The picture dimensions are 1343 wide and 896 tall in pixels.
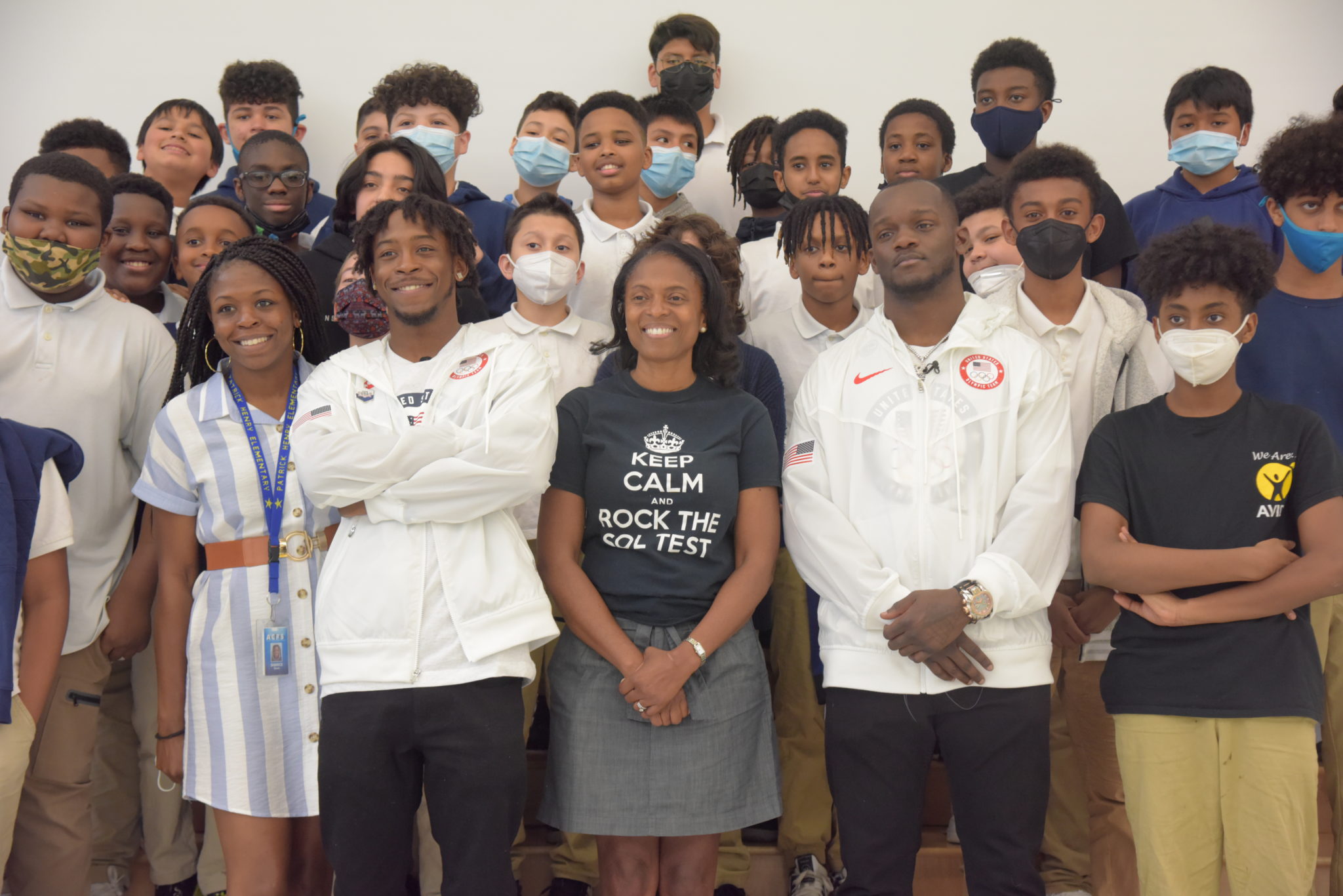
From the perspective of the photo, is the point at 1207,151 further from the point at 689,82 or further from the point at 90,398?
the point at 90,398

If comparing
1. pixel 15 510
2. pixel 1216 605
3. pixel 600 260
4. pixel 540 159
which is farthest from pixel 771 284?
pixel 15 510

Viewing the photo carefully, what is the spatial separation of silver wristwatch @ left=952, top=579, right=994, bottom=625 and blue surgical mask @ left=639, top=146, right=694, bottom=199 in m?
2.56

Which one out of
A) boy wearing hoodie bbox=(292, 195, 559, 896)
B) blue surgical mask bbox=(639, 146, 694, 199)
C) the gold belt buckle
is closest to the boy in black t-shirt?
boy wearing hoodie bbox=(292, 195, 559, 896)

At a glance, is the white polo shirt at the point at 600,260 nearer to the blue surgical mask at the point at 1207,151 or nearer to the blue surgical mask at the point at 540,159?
the blue surgical mask at the point at 540,159

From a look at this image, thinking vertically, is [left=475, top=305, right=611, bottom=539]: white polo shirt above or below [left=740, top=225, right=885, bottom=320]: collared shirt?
below

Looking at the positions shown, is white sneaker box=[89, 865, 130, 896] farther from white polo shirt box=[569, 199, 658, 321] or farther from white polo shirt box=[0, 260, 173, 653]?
white polo shirt box=[569, 199, 658, 321]

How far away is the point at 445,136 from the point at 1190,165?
115 inches

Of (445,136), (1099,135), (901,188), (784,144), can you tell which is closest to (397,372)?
(901,188)

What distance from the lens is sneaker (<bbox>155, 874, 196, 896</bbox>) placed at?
312 cm

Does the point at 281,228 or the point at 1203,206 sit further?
the point at 1203,206

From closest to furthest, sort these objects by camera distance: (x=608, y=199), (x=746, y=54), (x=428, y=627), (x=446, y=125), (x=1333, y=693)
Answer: (x=428, y=627) → (x=1333, y=693) → (x=608, y=199) → (x=446, y=125) → (x=746, y=54)

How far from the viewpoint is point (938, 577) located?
8.04 ft

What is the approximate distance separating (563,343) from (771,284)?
0.95 meters

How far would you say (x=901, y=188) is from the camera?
110 inches
